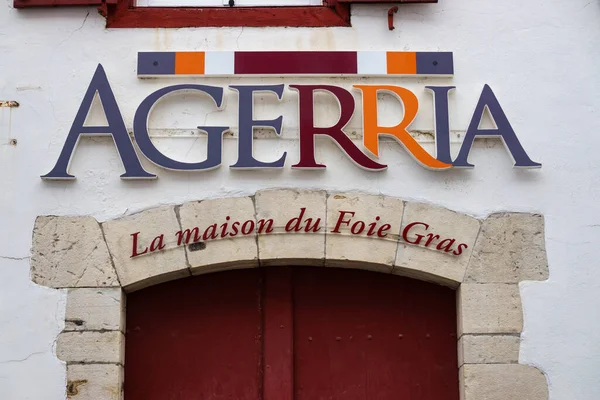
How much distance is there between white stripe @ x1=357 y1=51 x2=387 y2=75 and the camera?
641 cm

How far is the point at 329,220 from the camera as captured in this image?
20.2 feet

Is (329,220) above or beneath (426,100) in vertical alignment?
beneath

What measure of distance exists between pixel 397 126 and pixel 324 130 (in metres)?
0.43

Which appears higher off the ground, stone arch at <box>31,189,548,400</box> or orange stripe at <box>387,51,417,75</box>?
orange stripe at <box>387,51,417,75</box>

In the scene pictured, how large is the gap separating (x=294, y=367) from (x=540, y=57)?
7.81 ft

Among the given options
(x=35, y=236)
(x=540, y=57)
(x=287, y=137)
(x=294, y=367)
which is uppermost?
(x=540, y=57)

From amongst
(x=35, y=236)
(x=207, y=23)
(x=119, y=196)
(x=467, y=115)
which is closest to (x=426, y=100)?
(x=467, y=115)

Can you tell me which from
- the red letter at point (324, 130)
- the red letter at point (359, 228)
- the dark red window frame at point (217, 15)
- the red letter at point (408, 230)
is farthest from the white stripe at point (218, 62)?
the red letter at point (408, 230)

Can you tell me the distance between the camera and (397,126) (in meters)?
6.27

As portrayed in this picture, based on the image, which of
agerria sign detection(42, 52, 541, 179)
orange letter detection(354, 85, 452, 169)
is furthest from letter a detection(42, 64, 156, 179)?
orange letter detection(354, 85, 452, 169)

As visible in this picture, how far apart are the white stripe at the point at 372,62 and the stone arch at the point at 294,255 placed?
78cm

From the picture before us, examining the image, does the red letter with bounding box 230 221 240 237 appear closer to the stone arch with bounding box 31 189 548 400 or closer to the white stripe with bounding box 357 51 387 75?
the stone arch with bounding box 31 189 548 400

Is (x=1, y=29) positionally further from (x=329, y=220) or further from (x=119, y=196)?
(x=329, y=220)

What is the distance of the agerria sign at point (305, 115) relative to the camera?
6227 mm
